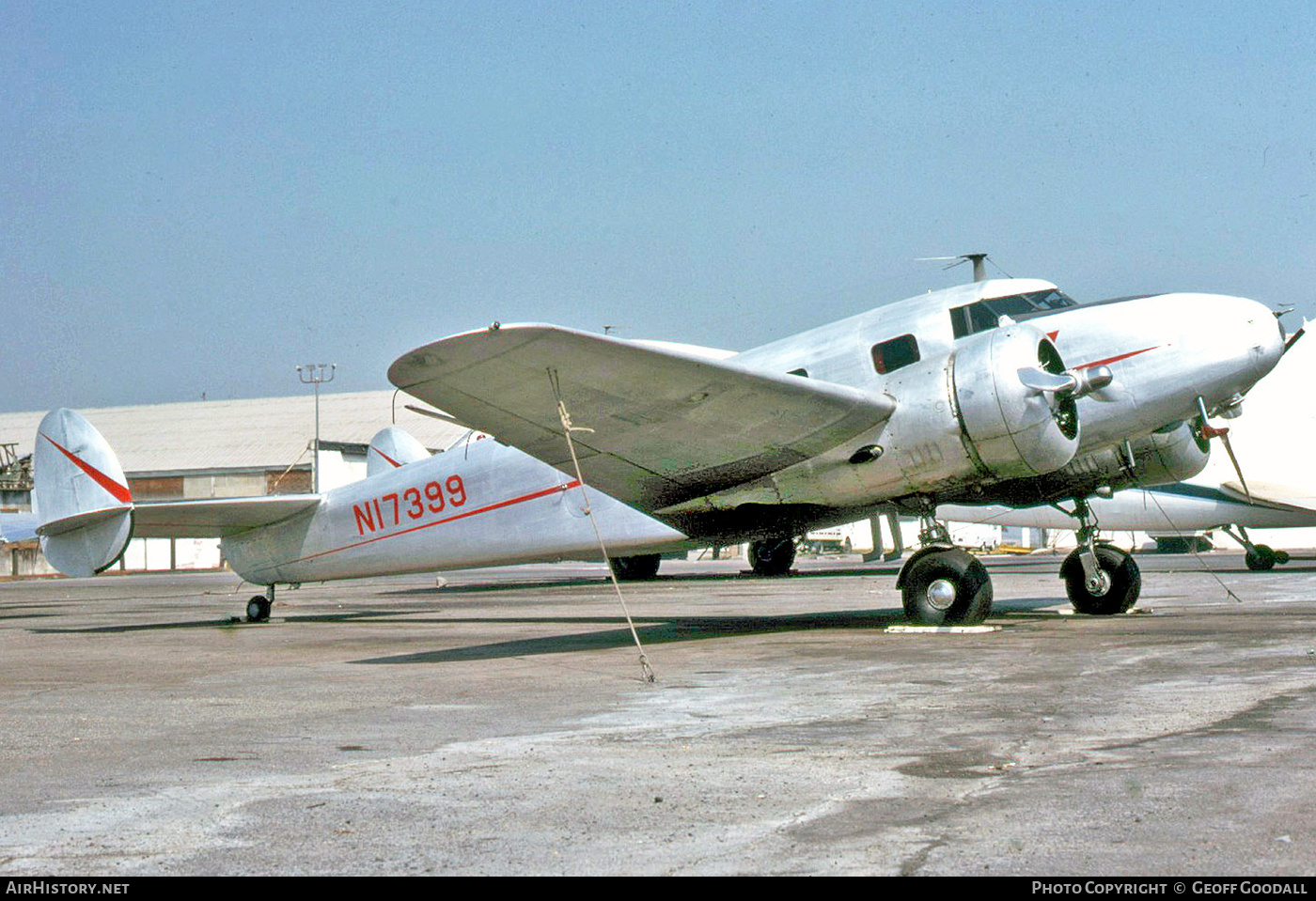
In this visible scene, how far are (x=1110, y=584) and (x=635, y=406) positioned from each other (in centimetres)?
763

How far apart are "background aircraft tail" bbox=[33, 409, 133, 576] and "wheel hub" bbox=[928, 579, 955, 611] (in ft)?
35.1

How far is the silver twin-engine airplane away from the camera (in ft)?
39.1

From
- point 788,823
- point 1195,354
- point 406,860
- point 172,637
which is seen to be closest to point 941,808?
point 788,823

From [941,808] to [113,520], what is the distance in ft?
49.9

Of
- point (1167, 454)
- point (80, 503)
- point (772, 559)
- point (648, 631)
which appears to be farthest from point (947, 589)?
point (772, 559)

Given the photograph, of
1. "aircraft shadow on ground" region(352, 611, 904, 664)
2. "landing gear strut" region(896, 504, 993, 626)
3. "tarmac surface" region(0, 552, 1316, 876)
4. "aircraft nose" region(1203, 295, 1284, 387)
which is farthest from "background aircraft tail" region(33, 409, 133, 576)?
"aircraft nose" region(1203, 295, 1284, 387)

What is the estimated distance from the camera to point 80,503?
57.9 feet

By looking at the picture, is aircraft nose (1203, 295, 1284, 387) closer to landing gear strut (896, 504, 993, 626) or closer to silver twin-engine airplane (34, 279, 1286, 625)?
silver twin-engine airplane (34, 279, 1286, 625)

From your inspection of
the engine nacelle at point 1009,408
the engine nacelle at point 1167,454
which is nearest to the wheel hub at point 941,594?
the engine nacelle at point 1009,408

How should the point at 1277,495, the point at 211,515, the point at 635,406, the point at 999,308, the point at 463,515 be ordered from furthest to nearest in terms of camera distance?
the point at 1277,495 < the point at 211,515 < the point at 463,515 < the point at 999,308 < the point at 635,406

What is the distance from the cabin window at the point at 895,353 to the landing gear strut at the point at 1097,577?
4.22m

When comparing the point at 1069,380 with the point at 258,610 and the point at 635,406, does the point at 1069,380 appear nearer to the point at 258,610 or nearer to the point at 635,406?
the point at 635,406

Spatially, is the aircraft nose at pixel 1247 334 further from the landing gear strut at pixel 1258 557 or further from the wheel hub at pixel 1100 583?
the landing gear strut at pixel 1258 557

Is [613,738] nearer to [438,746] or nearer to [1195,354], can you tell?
[438,746]
